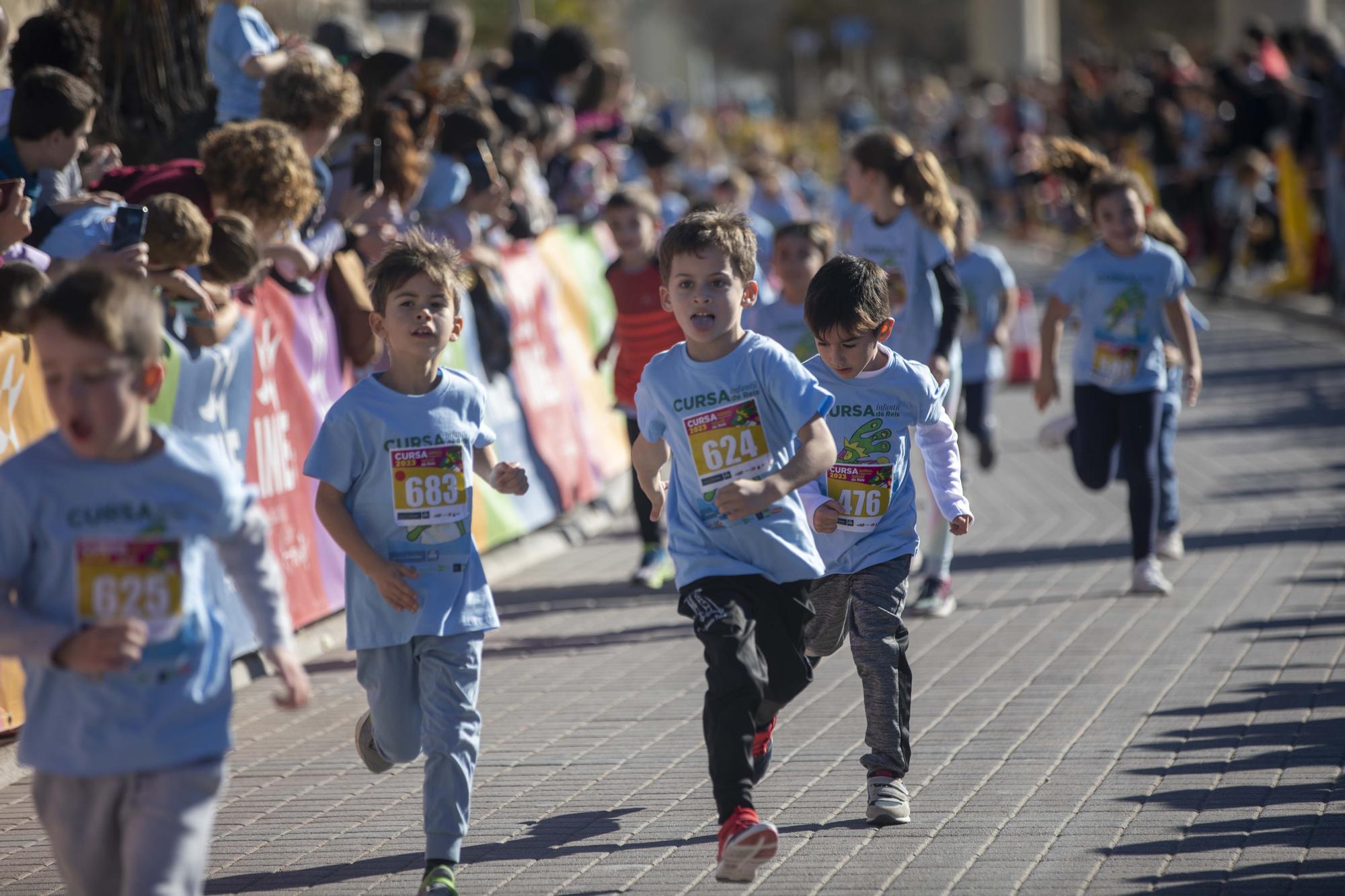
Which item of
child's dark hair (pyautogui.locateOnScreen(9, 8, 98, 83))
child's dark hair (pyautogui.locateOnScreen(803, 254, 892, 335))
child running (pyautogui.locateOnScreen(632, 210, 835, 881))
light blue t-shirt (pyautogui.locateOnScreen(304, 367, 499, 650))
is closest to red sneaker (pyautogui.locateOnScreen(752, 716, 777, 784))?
child running (pyautogui.locateOnScreen(632, 210, 835, 881))

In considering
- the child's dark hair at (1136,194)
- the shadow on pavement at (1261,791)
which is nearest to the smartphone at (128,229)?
the shadow on pavement at (1261,791)

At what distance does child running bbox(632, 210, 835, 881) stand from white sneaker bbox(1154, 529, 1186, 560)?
4770 millimetres

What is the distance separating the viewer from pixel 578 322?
12.6 meters

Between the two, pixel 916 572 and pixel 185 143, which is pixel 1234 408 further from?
pixel 185 143

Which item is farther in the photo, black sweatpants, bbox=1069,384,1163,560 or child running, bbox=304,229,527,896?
black sweatpants, bbox=1069,384,1163,560

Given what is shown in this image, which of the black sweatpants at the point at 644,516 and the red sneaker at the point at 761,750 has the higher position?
the black sweatpants at the point at 644,516

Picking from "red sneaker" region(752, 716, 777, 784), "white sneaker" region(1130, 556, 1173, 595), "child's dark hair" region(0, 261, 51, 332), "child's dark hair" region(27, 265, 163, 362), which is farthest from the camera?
"white sneaker" region(1130, 556, 1173, 595)

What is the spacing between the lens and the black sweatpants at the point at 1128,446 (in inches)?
342

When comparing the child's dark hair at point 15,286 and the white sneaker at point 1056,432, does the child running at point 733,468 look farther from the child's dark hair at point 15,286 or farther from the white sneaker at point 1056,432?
the white sneaker at point 1056,432

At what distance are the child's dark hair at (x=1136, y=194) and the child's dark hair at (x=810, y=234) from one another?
1338 millimetres

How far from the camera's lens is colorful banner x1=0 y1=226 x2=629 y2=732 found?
6973mm

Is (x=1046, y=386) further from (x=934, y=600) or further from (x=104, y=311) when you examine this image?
(x=104, y=311)

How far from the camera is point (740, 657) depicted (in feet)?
16.0

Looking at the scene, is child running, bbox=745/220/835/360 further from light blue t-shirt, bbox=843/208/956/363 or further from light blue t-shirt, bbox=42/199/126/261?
light blue t-shirt, bbox=42/199/126/261
